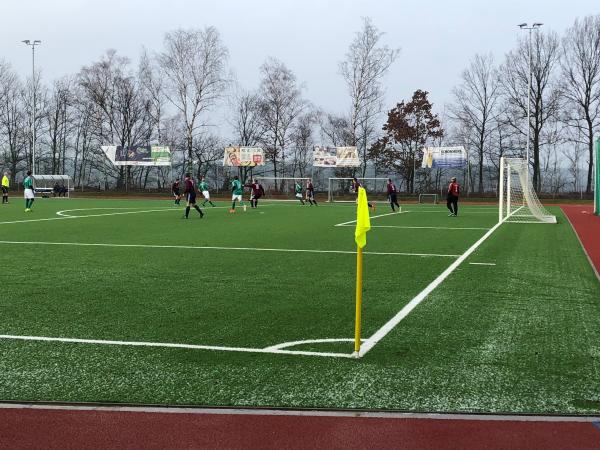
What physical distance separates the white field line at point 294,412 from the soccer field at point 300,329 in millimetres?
128

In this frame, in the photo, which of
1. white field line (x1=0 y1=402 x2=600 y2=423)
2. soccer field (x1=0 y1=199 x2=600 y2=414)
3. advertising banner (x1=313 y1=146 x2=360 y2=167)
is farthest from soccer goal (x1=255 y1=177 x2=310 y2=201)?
white field line (x1=0 y1=402 x2=600 y2=423)

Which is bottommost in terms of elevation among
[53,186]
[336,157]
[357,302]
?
[357,302]

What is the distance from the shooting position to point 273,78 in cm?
6662

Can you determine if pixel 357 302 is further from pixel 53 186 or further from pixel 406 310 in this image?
pixel 53 186

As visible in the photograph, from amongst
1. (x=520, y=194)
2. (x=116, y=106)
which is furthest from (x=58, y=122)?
(x=520, y=194)

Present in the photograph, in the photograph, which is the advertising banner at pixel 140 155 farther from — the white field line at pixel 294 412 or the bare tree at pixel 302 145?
the white field line at pixel 294 412

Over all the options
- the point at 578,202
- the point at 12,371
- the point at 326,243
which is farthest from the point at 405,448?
the point at 578,202

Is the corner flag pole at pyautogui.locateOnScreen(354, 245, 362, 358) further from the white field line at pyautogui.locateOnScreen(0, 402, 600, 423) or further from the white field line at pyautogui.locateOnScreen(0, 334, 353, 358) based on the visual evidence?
the white field line at pyautogui.locateOnScreen(0, 402, 600, 423)

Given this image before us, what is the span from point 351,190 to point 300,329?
52.6m

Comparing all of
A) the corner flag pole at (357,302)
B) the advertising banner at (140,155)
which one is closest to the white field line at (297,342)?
the corner flag pole at (357,302)

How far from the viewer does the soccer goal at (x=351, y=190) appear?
186 feet

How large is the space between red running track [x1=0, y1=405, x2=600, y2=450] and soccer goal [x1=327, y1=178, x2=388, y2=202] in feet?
170

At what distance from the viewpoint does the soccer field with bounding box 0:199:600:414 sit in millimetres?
4477

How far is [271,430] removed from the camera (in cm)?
377
